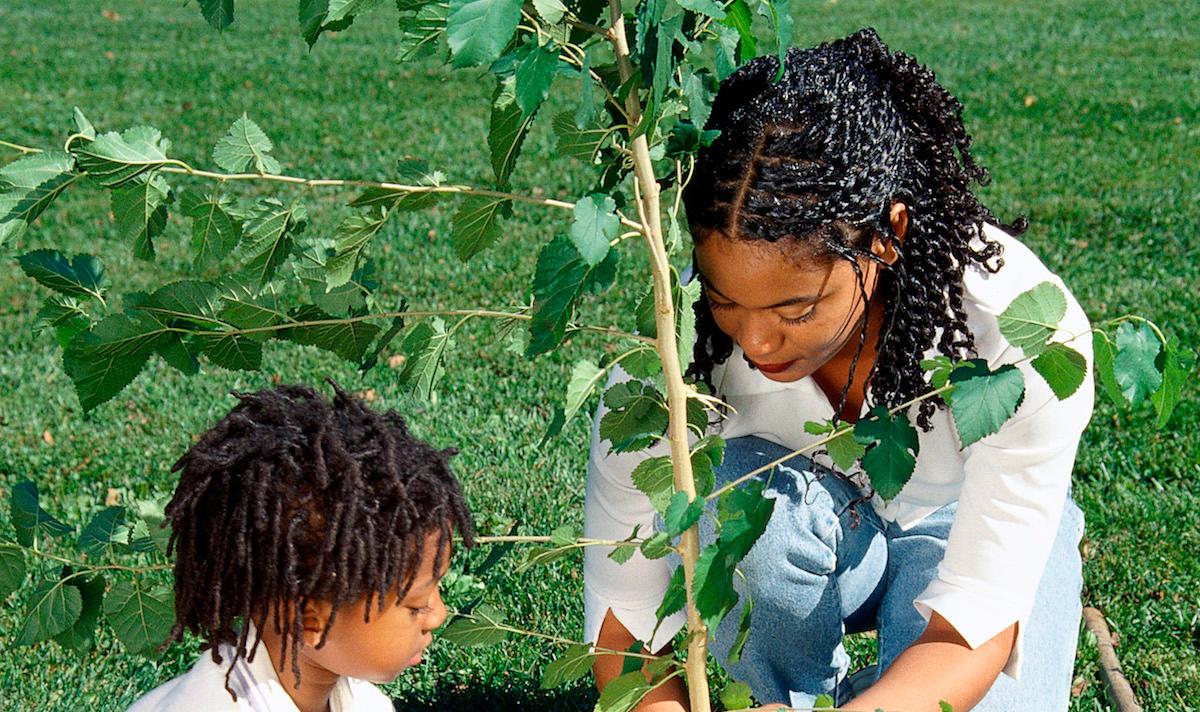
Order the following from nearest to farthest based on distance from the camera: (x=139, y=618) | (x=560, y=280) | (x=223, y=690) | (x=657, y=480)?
(x=560, y=280) < (x=657, y=480) < (x=223, y=690) < (x=139, y=618)

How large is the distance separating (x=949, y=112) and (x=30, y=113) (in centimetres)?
822

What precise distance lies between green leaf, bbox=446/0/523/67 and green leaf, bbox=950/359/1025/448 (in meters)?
0.68

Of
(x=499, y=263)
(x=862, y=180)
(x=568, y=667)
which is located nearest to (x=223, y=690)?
(x=568, y=667)

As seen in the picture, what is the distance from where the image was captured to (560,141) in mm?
1728

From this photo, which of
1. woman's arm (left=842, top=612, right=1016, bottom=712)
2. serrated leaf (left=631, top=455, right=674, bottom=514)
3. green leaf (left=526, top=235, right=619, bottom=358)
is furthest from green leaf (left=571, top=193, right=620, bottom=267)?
woman's arm (left=842, top=612, right=1016, bottom=712)

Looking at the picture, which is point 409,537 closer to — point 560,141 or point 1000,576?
point 560,141

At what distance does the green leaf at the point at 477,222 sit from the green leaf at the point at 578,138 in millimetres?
103

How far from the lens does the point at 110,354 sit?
5.84ft

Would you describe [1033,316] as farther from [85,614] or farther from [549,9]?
[85,614]

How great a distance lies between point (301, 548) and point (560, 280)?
23.6 inches

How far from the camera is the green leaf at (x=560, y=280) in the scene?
1535mm

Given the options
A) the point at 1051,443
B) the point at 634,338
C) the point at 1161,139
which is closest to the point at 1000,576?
the point at 1051,443

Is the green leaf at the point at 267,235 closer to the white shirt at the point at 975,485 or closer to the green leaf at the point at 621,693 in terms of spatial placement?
the white shirt at the point at 975,485

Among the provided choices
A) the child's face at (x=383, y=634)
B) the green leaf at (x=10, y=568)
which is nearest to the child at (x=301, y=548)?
the child's face at (x=383, y=634)
